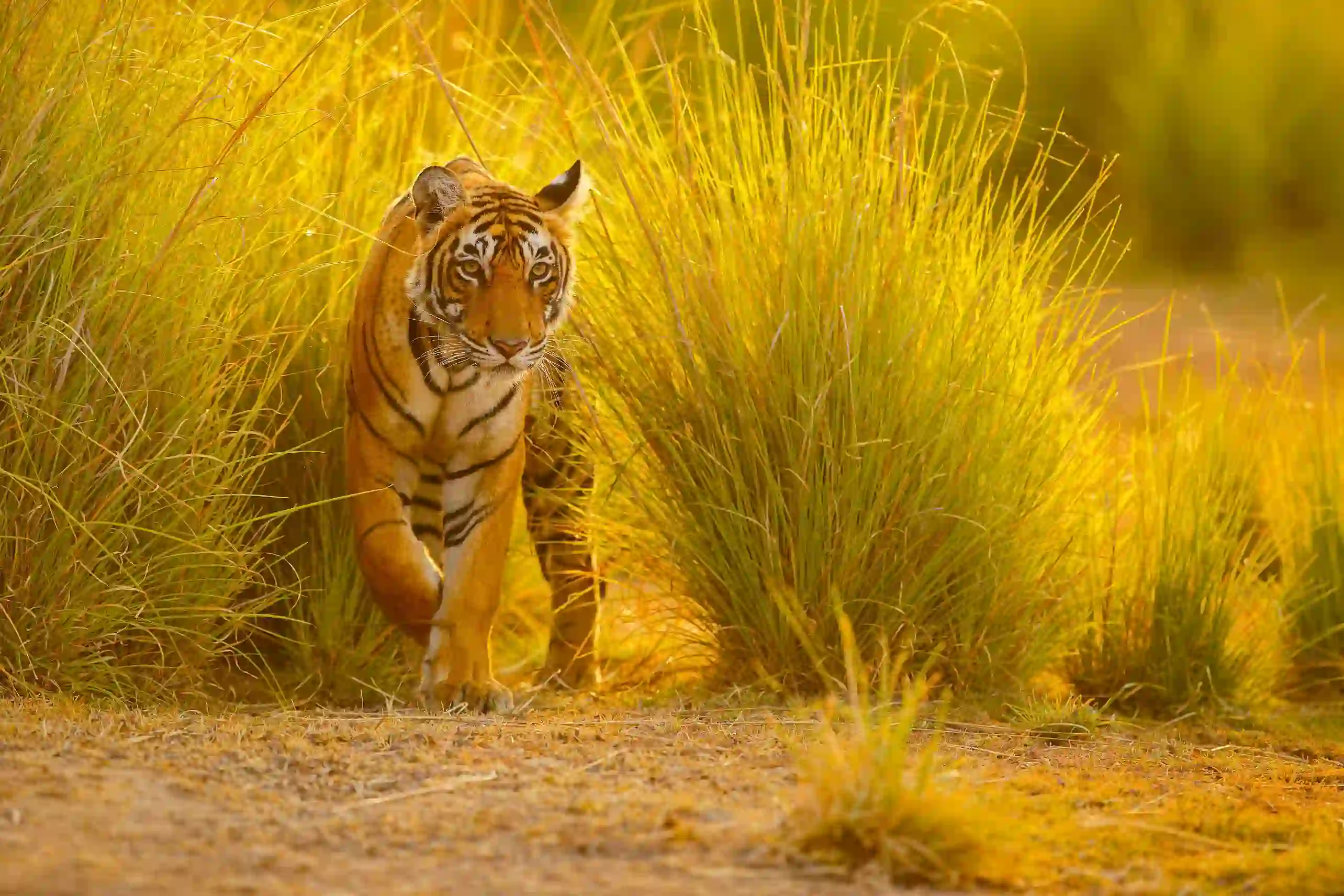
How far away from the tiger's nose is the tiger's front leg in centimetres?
37

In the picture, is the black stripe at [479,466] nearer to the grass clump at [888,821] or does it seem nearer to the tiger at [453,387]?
the tiger at [453,387]

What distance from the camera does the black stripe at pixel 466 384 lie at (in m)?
4.23

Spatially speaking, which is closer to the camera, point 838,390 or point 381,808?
point 381,808

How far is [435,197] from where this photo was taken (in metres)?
4.22

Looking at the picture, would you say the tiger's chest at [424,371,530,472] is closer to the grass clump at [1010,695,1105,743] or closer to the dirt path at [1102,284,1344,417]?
the grass clump at [1010,695,1105,743]

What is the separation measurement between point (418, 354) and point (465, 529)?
0.43 metres

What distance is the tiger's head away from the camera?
405cm

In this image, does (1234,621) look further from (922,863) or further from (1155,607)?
(922,863)

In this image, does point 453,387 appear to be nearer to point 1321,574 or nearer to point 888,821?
point 888,821

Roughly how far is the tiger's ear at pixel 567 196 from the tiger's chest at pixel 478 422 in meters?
0.41

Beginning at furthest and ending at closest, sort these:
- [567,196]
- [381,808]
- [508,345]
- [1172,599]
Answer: [1172,599], [567,196], [508,345], [381,808]

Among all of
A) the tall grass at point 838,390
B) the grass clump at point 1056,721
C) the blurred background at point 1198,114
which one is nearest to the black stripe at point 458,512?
the tall grass at point 838,390

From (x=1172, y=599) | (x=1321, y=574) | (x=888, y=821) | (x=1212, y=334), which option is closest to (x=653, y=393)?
(x=1172, y=599)

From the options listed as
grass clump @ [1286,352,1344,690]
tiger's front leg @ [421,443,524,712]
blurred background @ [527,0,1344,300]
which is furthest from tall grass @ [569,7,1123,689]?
blurred background @ [527,0,1344,300]
